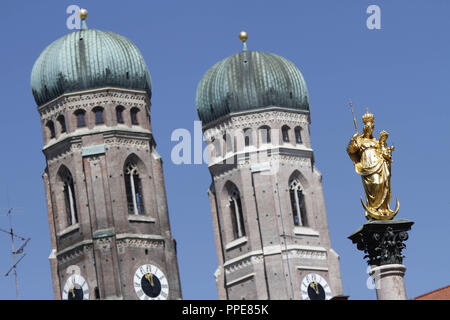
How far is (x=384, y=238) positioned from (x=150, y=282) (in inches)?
2026

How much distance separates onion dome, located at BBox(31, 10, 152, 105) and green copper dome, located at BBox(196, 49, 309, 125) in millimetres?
7207

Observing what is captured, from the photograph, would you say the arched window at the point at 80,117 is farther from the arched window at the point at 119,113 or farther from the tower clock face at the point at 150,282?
the tower clock face at the point at 150,282

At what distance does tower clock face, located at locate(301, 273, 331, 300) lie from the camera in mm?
91250

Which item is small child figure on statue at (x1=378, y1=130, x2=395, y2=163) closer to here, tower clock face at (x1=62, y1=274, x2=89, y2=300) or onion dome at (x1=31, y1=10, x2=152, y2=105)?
tower clock face at (x1=62, y1=274, x2=89, y2=300)

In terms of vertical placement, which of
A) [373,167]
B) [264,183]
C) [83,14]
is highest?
[83,14]

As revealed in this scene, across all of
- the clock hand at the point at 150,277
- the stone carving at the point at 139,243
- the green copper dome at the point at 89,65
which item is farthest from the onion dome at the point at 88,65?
the clock hand at the point at 150,277

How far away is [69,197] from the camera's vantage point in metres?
86.1

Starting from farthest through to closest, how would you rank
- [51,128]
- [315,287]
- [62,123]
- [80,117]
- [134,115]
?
[315,287] → [51,128] → [134,115] → [62,123] → [80,117]

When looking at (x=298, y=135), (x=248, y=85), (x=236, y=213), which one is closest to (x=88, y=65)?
(x=248, y=85)

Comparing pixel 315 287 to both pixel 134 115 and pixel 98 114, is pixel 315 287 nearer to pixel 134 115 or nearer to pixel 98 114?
pixel 134 115

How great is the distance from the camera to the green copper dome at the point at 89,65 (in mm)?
86062
